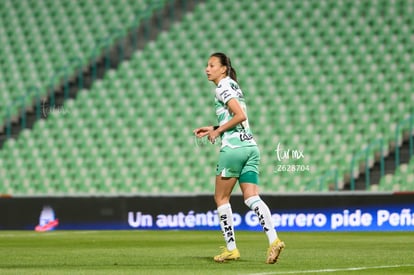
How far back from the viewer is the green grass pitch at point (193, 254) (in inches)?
340

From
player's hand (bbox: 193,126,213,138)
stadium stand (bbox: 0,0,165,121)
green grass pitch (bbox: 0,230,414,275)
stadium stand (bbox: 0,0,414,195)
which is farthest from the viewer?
stadium stand (bbox: 0,0,165,121)

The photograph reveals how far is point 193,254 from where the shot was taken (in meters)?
10.8

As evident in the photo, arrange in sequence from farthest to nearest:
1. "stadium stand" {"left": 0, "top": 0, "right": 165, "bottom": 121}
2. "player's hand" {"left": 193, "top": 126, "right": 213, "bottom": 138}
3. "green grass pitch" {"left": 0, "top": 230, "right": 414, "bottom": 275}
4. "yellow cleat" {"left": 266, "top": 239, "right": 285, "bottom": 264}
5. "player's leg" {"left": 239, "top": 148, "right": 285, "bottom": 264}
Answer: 1. "stadium stand" {"left": 0, "top": 0, "right": 165, "bottom": 121}
2. "player's hand" {"left": 193, "top": 126, "right": 213, "bottom": 138}
3. "player's leg" {"left": 239, "top": 148, "right": 285, "bottom": 264}
4. "yellow cleat" {"left": 266, "top": 239, "right": 285, "bottom": 264}
5. "green grass pitch" {"left": 0, "top": 230, "right": 414, "bottom": 275}

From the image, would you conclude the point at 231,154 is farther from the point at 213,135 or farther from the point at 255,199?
Result: the point at 255,199

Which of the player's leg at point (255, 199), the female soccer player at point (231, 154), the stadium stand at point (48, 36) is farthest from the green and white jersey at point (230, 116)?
the stadium stand at point (48, 36)

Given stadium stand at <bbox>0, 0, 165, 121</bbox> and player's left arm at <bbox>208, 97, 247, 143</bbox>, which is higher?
stadium stand at <bbox>0, 0, 165, 121</bbox>

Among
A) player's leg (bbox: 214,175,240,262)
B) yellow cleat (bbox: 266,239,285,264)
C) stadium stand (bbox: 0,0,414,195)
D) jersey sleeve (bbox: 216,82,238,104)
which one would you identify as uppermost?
stadium stand (bbox: 0,0,414,195)

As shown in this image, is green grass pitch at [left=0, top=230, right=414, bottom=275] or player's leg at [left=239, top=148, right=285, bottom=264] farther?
player's leg at [left=239, top=148, right=285, bottom=264]

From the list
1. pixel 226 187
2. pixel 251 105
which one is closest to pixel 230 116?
pixel 226 187

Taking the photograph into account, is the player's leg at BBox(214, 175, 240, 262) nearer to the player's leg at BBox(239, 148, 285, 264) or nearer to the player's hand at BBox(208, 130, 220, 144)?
the player's leg at BBox(239, 148, 285, 264)

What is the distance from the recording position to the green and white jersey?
9.30 metres

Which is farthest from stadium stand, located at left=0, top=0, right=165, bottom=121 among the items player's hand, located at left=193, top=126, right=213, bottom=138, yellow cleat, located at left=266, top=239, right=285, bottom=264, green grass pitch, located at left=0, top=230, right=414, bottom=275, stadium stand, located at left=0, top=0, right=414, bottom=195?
yellow cleat, located at left=266, top=239, right=285, bottom=264

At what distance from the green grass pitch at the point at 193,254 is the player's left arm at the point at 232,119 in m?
1.22

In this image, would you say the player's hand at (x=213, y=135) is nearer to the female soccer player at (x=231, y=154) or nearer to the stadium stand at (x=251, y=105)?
the female soccer player at (x=231, y=154)
